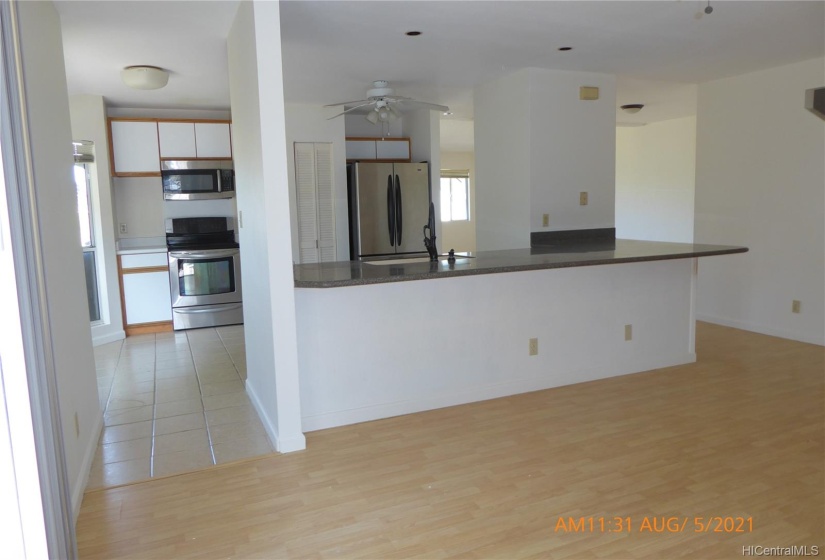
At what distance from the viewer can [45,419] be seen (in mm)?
1751

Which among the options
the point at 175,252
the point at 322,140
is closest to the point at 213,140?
the point at 322,140

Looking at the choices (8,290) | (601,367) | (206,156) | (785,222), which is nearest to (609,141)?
(785,222)

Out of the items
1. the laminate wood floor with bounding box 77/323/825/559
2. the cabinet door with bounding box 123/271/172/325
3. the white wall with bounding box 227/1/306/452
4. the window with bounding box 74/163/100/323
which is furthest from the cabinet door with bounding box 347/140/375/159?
the laminate wood floor with bounding box 77/323/825/559

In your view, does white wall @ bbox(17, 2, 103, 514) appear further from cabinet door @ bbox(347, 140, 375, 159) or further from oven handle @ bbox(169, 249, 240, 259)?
cabinet door @ bbox(347, 140, 375, 159)

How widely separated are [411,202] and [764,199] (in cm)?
338

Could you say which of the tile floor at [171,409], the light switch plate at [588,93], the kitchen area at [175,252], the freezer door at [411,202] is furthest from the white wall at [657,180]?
the tile floor at [171,409]

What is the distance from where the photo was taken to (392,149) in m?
6.67

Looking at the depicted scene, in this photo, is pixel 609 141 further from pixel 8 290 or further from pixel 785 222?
pixel 8 290

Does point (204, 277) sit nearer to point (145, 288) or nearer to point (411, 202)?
point (145, 288)

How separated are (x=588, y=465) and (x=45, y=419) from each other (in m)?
2.21

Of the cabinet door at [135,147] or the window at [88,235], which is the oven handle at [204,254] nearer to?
the window at [88,235]

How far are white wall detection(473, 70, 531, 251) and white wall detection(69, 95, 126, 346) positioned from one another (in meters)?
3.51

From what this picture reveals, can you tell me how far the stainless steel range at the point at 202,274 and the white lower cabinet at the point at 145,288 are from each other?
0.12 m

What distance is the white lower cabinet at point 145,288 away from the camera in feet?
19.0
